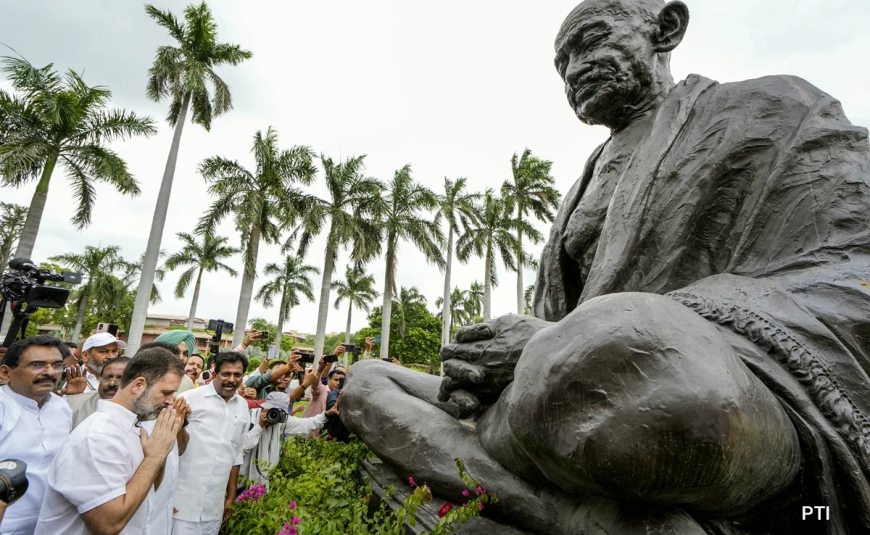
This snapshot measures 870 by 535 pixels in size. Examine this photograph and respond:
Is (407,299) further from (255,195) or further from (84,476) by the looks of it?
(84,476)

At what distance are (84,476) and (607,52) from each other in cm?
275

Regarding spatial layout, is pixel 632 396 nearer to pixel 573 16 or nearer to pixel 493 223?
pixel 573 16

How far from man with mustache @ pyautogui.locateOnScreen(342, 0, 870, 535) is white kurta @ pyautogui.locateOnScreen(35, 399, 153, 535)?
97 cm

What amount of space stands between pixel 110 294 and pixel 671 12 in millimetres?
38152

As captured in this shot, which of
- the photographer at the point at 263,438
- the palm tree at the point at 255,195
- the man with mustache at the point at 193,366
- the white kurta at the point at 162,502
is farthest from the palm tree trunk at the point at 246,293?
the white kurta at the point at 162,502

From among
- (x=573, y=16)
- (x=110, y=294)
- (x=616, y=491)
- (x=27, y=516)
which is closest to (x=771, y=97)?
(x=573, y=16)

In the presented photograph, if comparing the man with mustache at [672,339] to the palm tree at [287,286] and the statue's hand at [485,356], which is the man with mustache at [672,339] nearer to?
the statue's hand at [485,356]

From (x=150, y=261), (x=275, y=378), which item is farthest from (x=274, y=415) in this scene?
(x=150, y=261)

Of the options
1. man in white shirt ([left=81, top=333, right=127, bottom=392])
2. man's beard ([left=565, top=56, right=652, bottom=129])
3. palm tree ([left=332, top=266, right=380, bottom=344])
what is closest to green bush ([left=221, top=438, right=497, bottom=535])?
man's beard ([left=565, top=56, right=652, bottom=129])

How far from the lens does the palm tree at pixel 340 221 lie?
19.4 meters

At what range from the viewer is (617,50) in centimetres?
203

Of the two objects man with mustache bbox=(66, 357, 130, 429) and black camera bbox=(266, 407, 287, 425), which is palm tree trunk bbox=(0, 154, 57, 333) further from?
black camera bbox=(266, 407, 287, 425)

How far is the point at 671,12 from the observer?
2141mm

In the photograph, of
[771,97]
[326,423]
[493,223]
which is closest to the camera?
[771,97]
